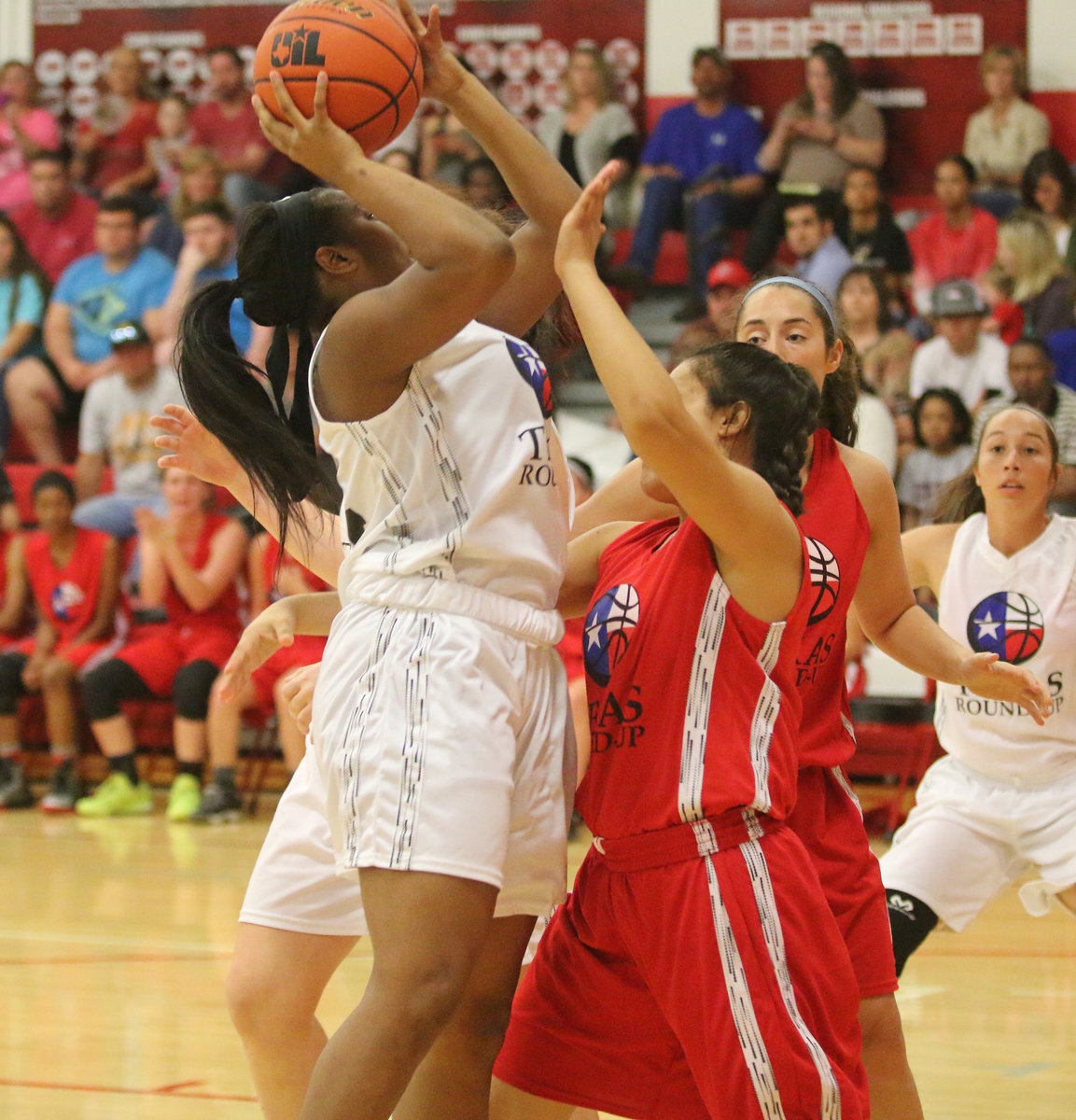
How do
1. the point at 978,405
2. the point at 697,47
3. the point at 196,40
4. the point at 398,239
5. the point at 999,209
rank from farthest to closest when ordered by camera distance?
the point at 196,40, the point at 697,47, the point at 999,209, the point at 978,405, the point at 398,239

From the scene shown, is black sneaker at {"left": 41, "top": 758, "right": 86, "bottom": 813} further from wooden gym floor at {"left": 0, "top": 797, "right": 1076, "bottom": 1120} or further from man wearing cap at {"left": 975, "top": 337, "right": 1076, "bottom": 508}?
man wearing cap at {"left": 975, "top": 337, "right": 1076, "bottom": 508}

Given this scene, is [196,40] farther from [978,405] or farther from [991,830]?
[991,830]

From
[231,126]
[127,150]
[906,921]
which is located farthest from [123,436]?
[906,921]

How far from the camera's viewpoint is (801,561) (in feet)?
8.05

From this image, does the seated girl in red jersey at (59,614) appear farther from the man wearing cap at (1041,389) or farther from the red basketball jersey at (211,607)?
the man wearing cap at (1041,389)

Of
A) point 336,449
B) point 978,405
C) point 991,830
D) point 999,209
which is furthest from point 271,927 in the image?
point 999,209

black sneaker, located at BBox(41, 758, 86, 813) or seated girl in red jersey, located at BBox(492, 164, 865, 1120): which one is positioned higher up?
seated girl in red jersey, located at BBox(492, 164, 865, 1120)

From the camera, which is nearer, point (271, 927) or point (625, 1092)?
point (625, 1092)

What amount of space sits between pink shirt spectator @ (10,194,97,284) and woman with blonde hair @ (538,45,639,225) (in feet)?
Answer: 11.3

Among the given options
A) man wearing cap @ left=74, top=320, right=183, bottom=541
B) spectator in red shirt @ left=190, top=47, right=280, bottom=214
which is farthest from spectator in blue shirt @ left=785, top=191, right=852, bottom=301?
man wearing cap @ left=74, top=320, right=183, bottom=541

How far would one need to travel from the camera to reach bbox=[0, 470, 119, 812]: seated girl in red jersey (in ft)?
29.0

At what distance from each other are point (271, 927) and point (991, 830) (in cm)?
229

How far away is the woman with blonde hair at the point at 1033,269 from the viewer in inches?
357

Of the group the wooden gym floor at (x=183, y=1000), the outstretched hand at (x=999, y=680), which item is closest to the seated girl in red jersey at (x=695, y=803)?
the outstretched hand at (x=999, y=680)
